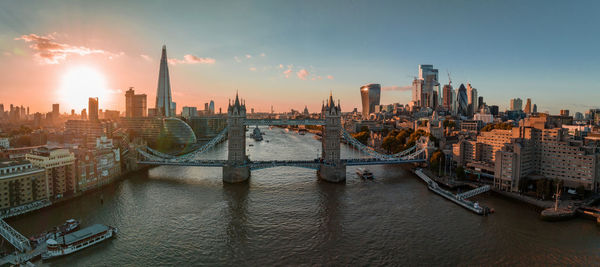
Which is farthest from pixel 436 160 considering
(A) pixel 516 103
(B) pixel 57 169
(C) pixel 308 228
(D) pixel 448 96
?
(A) pixel 516 103

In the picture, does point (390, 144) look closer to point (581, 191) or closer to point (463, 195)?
point (463, 195)

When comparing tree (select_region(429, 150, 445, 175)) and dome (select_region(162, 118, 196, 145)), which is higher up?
dome (select_region(162, 118, 196, 145))

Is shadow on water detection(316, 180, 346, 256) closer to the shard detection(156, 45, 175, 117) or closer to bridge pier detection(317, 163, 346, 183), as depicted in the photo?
bridge pier detection(317, 163, 346, 183)

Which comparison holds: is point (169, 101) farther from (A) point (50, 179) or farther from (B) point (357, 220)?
(B) point (357, 220)

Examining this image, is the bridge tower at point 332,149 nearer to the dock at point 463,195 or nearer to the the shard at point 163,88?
the dock at point 463,195

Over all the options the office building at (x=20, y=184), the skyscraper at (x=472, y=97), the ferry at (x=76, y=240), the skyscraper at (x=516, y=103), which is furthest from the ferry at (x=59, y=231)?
the skyscraper at (x=516, y=103)

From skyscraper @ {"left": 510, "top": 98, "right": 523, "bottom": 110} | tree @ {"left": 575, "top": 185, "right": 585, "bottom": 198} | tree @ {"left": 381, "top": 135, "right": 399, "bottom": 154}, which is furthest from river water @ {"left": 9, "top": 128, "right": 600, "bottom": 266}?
skyscraper @ {"left": 510, "top": 98, "right": 523, "bottom": 110}

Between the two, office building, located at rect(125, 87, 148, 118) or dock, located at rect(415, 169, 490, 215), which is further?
office building, located at rect(125, 87, 148, 118)

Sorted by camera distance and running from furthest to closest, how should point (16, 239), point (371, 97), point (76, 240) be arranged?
point (371, 97) → point (76, 240) → point (16, 239)
